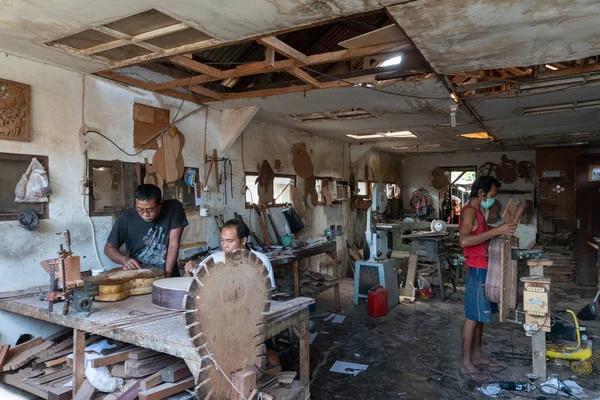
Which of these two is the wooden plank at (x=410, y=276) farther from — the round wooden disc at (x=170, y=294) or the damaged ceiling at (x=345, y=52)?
the round wooden disc at (x=170, y=294)

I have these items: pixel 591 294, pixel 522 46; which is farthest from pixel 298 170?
pixel 591 294

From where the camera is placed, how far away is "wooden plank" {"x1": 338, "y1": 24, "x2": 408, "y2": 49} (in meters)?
3.03

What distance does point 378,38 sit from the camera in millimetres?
3152

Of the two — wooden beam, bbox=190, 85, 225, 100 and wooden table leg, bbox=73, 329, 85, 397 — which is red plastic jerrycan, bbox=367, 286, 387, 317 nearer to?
wooden beam, bbox=190, 85, 225, 100

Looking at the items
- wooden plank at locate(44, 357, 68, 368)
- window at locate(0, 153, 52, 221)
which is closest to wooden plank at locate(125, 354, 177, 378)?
wooden plank at locate(44, 357, 68, 368)

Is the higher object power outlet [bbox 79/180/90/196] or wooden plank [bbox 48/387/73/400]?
power outlet [bbox 79/180/90/196]

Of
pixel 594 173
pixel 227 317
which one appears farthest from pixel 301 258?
pixel 594 173

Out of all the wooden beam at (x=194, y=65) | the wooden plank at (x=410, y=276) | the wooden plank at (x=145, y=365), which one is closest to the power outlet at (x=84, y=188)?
the wooden beam at (x=194, y=65)

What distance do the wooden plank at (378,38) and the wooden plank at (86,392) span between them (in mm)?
2889

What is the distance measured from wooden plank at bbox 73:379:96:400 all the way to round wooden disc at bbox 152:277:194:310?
574 millimetres

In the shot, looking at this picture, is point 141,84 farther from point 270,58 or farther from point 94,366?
point 94,366

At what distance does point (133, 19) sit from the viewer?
2.67 metres

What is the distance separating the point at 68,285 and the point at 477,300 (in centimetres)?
323

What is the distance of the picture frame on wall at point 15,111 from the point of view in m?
3.13
